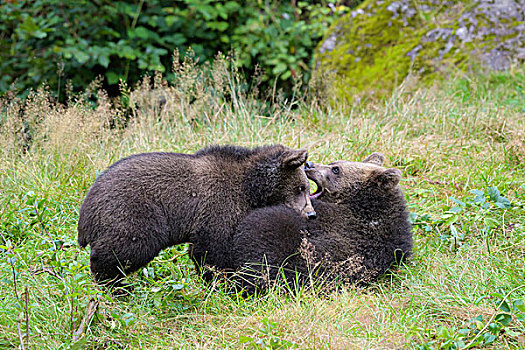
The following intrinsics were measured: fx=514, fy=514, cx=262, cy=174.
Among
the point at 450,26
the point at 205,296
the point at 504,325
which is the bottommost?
the point at 205,296

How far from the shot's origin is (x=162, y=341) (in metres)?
3.44

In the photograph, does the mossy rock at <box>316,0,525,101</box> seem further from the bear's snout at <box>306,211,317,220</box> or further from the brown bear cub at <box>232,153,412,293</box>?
the bear's snout at <box>306,211,317,220</box>

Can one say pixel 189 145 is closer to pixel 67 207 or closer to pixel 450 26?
pixel 67 207

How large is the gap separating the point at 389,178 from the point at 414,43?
5.08 m

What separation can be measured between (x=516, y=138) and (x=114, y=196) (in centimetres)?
483

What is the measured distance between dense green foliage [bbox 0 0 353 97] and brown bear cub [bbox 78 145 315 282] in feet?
17.8

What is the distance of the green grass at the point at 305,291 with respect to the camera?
133 inches

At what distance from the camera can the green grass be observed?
3.39 m

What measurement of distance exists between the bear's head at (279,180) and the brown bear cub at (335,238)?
0.16m

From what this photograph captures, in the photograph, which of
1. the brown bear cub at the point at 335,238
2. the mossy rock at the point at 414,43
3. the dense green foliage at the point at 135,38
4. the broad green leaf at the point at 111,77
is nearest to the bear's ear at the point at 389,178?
the brown bear cub at the point at 335,238

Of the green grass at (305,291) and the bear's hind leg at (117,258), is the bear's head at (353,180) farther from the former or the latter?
the bear's hind leg at (117,258)

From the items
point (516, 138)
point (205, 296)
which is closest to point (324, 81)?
point (516, 138)

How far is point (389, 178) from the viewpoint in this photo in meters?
4.48

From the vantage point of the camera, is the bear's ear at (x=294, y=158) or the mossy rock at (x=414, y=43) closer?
the bear's ear at (x=294, y=158)
